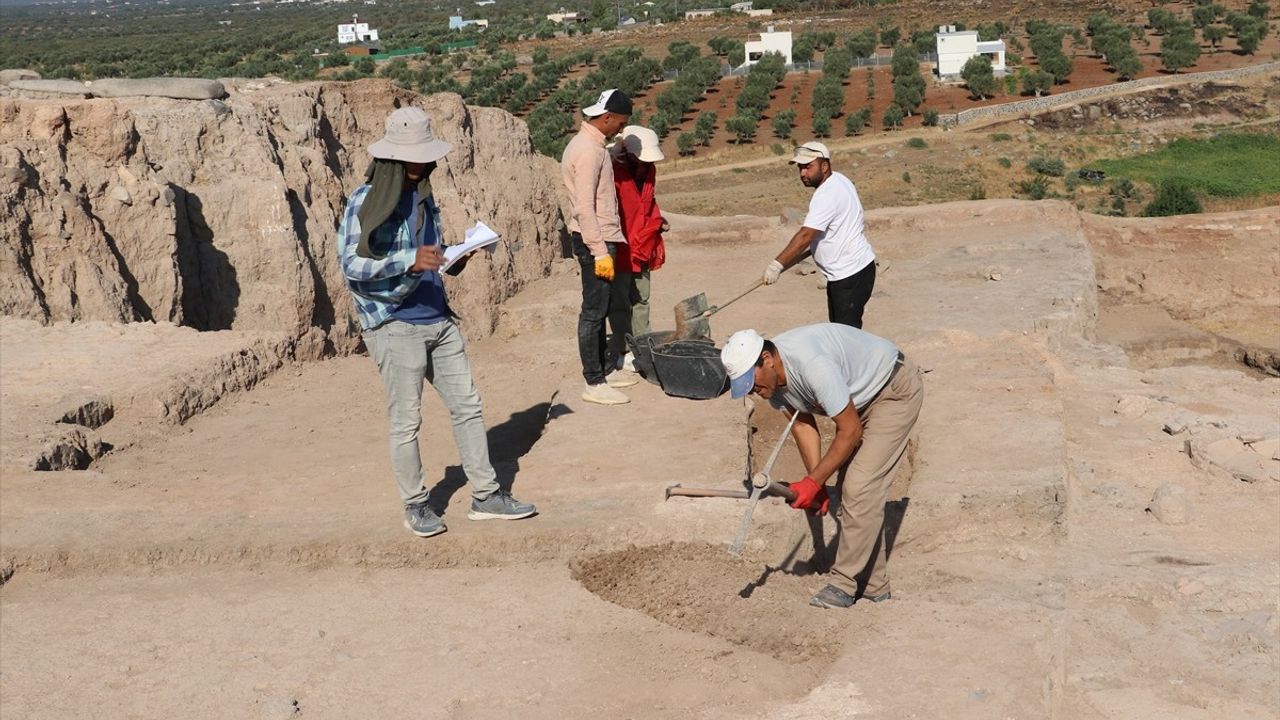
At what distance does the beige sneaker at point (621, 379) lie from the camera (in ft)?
26.7

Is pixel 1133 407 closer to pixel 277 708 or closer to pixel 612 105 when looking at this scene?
pixel 612 105

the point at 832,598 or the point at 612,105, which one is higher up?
the point at 612,105

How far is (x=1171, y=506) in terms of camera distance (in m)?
7.43

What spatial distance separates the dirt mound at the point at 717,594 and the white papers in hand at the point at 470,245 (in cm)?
148

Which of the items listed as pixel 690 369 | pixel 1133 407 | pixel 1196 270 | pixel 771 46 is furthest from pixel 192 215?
pixel 771 46

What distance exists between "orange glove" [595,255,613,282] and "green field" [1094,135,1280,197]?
23158mm

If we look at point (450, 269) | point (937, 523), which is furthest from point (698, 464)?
point (450, 269)

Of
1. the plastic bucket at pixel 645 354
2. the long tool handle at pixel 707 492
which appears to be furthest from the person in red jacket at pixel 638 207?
the long tool handle at pixel 707 492

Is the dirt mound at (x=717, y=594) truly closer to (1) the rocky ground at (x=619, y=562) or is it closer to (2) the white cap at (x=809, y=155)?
(1) the rocky ground at (x=619, y=562)

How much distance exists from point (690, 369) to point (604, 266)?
83 cm

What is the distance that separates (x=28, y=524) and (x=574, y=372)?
12.7 feet

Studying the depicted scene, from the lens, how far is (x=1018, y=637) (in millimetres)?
5000

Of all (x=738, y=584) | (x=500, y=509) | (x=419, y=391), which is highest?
(x=419, y=391)

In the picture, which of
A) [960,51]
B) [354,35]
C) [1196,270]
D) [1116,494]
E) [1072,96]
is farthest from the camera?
[354,35]
